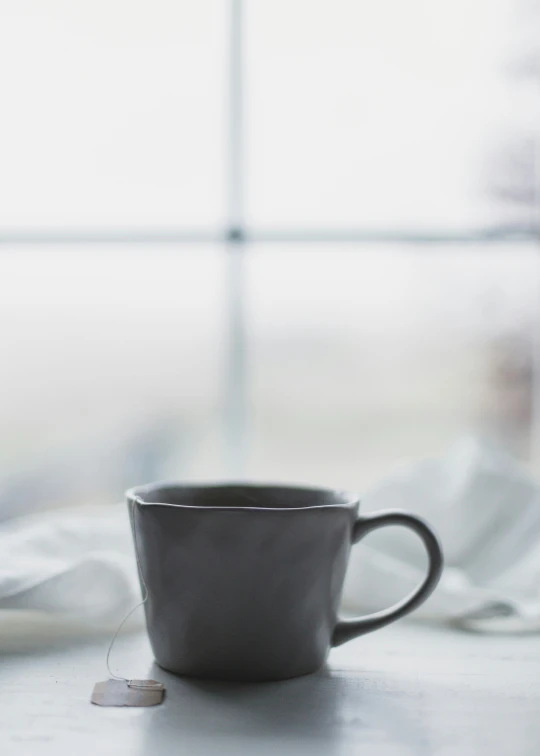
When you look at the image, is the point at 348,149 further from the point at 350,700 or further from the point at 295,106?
the point at 350,700

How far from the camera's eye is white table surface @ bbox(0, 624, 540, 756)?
15.8 inches

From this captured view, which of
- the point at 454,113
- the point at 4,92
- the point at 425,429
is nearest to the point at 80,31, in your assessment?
the point at 4,92

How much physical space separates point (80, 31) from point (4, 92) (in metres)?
0.10

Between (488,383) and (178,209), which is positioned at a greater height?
(178,209)

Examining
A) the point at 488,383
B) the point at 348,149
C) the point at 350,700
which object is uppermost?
the point at 348,149

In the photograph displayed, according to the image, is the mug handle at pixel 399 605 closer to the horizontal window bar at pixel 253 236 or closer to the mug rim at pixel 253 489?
the mug rim at pixel 253 489

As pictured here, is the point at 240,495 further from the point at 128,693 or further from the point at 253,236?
the point at 253,236

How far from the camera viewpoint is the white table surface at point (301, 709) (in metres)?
0.40

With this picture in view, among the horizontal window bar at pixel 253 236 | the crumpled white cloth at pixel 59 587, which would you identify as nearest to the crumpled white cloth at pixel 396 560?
the crumpled white cloth at pixel 59 587

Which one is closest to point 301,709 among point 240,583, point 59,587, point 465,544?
point 240,583

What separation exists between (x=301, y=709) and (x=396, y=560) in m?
0.27

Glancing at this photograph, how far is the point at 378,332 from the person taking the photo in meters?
0.94

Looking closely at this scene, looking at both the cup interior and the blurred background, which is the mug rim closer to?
the cup interior

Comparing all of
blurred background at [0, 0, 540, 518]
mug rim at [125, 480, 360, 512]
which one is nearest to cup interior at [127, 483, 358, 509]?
mug rim at [125, 480, 360, 512]
